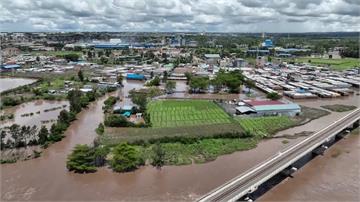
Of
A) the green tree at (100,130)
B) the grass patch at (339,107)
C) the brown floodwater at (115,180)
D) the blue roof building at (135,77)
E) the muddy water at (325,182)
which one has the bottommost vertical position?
the muddy water at (325,182)

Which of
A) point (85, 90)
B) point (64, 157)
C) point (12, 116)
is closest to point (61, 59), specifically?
point (85, 90)

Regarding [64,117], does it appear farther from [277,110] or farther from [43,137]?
[277,110]

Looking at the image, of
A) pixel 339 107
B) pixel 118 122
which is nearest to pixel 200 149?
pixel 118 122

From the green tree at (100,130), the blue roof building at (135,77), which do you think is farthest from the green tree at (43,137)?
the blue roof building at (135,77)

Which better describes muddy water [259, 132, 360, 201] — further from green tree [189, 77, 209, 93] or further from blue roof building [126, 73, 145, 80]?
blue roof building [126, 73, 145, 80]

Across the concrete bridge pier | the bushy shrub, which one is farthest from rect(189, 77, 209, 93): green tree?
the concrete bridge pier

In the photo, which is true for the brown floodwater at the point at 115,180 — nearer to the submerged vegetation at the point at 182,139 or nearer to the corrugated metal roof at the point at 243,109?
the submerged vegetation at the point at 182,139
